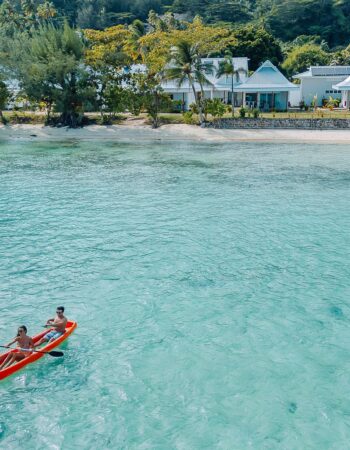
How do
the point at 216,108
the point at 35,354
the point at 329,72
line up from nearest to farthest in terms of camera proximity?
the point at 35,354, the point at 216,108, the point at 329,72

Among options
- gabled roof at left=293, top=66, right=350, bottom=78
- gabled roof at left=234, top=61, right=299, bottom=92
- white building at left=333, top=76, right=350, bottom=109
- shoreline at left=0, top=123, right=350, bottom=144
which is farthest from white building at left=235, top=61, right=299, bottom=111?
shoreline at left=0, top=123, right=350, bottom=144

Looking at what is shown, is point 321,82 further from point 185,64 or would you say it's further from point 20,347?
point 20,347

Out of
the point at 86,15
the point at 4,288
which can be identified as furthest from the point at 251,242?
the point at 86,15

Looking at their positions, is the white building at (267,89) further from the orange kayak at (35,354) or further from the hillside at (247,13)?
the hillside at (247,13)

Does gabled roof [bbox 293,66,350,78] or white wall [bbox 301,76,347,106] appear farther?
gabled roof [bbox 293,66,350,78]

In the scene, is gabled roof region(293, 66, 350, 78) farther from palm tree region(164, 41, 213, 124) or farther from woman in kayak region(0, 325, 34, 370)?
woman in kayak region(0, 325, 34, 370)

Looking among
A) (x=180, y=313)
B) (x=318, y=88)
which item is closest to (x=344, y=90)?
(x=318, y=88)
